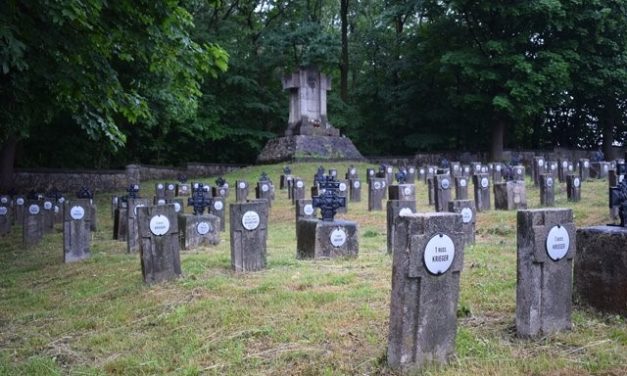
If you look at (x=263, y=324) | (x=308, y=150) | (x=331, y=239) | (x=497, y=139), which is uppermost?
(x=497, y=139)

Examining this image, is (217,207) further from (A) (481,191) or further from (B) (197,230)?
(A) (481,191)

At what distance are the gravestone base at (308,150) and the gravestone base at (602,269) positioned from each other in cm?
2453

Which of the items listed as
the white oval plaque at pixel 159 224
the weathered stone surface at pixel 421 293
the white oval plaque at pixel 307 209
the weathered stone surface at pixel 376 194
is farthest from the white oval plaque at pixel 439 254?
the weathered stone surface at pixel 376 194

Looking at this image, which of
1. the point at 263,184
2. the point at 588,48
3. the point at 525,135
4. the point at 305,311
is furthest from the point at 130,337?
the point at 525,135

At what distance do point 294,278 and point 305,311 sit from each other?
142 cm

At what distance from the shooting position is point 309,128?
31.5 meters

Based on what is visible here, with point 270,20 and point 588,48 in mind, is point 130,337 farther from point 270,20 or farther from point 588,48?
point 270,20

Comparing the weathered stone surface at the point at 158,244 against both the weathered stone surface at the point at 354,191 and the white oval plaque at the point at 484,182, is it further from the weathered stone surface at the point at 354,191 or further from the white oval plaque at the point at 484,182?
the weathered stone surface at the point at 354,191

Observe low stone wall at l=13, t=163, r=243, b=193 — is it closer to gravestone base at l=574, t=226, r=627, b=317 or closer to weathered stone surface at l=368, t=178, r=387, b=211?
weathered stone surface at l=368, t=178, r=387, b=211

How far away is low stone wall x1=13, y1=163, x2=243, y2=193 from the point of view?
27.5 meters

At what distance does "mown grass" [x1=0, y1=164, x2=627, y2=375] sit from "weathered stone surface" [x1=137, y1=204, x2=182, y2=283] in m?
0.20

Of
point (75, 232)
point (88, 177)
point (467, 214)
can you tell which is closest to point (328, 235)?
point (467, 214)

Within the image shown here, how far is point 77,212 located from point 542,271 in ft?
27.4

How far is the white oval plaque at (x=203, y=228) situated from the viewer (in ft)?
34.2
